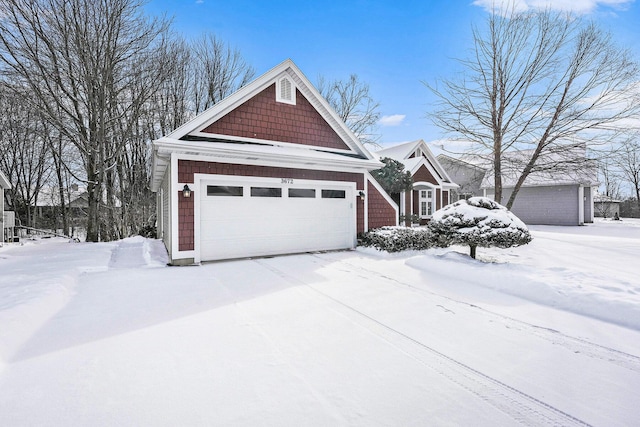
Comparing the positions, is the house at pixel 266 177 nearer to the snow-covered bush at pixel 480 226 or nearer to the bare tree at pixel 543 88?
the snow-covered bush at pixel 480 226

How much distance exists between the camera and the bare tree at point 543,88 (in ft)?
36.8

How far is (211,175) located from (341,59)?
11.1 m

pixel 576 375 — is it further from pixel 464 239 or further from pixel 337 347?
pixel 464 239

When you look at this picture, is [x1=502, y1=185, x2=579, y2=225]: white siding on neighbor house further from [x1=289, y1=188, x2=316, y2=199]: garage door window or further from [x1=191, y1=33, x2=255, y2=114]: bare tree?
[x1=191, y1=33, x2=255, y2=114]: bare tree

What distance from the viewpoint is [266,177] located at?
892 cm

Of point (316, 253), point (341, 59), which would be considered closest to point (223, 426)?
point (316, 253)

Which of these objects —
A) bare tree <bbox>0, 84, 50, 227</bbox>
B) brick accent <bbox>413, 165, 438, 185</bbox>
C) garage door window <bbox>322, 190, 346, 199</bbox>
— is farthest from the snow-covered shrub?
bare tree <bbox>0, 84, 50, 227</bbox>

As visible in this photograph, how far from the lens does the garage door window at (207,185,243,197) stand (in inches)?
325

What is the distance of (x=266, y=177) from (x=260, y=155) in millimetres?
735

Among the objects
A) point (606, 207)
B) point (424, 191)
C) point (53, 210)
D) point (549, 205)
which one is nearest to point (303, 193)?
point (424, 191)

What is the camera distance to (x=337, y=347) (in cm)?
332

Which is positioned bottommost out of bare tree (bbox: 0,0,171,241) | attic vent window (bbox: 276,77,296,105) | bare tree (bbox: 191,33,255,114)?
attic vent window (bbox: 276,77,296,105)

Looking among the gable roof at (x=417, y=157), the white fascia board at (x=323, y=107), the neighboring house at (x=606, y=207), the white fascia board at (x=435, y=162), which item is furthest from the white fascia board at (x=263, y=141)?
the neighboring house at (x=606, y=207)

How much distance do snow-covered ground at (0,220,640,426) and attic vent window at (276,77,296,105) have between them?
607 centimetres
